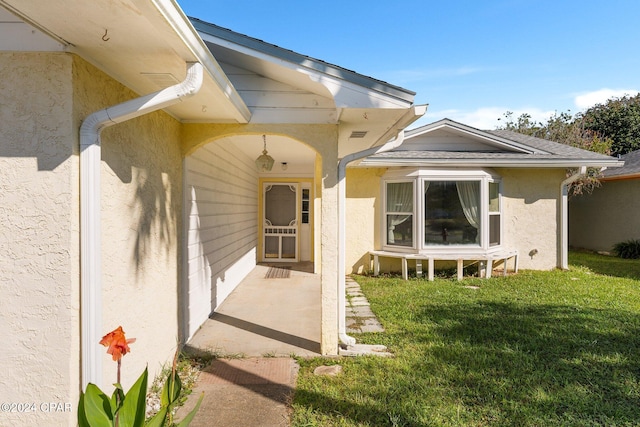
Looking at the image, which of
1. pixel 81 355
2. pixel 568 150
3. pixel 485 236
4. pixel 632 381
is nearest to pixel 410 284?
pixel 485 236

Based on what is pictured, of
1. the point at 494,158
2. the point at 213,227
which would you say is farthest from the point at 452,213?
the point at 213,227

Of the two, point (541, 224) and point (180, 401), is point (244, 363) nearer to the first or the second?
point (180, 401)

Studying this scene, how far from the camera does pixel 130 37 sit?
2.22 meters

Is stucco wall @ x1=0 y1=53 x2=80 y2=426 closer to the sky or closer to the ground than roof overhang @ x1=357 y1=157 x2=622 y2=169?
closer to the ground

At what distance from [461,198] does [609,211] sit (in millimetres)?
7720

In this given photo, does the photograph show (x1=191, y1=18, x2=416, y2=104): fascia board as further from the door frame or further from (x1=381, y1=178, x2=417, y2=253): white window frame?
the door frame

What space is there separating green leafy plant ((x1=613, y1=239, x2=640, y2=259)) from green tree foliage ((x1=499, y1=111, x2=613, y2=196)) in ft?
6.95

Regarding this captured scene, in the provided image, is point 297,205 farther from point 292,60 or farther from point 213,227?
point 292,60

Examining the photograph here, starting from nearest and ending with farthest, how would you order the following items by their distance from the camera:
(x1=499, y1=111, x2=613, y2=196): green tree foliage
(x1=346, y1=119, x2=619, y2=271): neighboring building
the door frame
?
(x1=346, y1=119, x2=619, y2=271): neighboring building
the door frame
(x1=499, y1=111, x2=613, y2=196): green tree foliage

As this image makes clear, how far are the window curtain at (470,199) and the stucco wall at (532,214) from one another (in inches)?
46.7

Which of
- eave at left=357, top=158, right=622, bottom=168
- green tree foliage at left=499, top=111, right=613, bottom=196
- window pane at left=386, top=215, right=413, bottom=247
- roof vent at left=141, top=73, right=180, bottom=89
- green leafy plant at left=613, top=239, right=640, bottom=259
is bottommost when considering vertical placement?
green leafy plant at left=613, top=239, right=640, bottom=259

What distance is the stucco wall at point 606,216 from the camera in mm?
12328

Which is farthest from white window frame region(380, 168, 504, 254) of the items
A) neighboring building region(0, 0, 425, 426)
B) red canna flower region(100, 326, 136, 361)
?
red canna flower region(100, 326, 136, 361)

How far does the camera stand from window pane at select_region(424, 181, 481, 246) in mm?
8969
